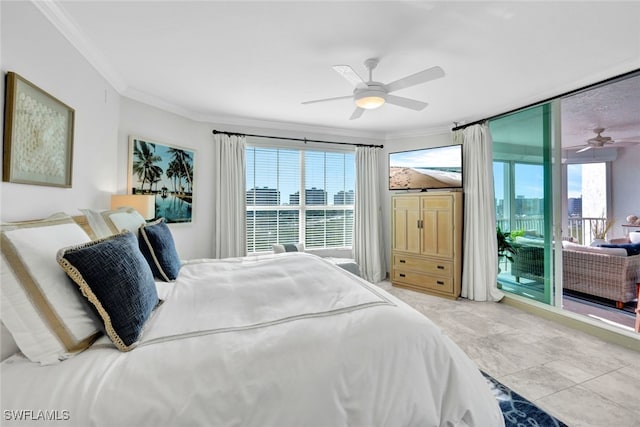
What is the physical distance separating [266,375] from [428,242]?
11.3 ft

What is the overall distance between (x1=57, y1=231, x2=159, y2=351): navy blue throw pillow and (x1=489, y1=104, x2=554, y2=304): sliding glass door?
13.0 feet

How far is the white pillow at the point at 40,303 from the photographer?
0.88 m

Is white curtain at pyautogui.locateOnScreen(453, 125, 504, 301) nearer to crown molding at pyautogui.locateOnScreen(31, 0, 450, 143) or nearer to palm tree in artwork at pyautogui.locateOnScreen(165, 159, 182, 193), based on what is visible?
crown molding at pyautogui.locateOnScreen(31, 0, 450, 143)

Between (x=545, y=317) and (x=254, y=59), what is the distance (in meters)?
4.05

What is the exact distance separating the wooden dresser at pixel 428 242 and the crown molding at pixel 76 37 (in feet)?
12.2

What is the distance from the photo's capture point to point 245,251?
12.4ft

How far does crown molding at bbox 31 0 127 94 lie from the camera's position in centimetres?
161

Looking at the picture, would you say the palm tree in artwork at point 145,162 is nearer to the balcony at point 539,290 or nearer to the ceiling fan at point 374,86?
the ceiling fan at point 374,86

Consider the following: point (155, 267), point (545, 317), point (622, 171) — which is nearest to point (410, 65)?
point (155, 267)

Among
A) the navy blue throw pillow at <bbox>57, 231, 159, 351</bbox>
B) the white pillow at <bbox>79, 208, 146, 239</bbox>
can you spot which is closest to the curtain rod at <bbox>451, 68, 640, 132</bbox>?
the navy blue throw pillow at <bbox>57, 231, 159, 351</bbox>

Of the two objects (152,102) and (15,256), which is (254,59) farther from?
(15,256)

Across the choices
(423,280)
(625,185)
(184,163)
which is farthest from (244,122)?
(625,185)

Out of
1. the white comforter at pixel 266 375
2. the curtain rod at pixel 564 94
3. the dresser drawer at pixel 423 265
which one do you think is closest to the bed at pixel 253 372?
the white comforter at pixel 266 375

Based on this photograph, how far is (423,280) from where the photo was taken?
3912 millimetres
